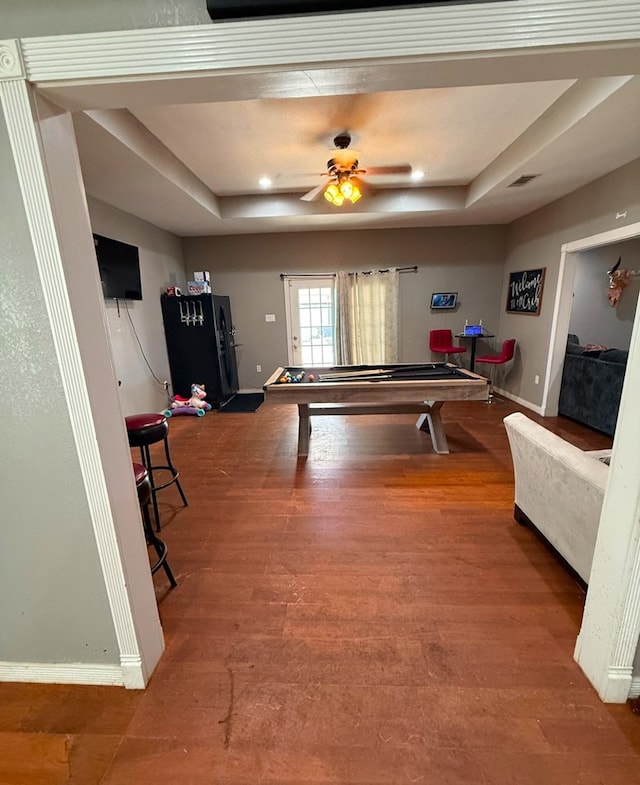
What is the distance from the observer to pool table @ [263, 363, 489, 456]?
2.86m

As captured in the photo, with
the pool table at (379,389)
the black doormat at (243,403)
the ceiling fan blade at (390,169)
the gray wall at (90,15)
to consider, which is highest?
the ceiling fan blade at (390,169)

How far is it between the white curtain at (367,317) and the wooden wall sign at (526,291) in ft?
5.56

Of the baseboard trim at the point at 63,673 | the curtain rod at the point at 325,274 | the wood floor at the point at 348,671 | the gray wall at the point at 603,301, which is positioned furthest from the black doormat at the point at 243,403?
the gray wall at the point at 603,301

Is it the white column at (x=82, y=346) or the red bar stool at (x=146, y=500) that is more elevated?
the white column at (x=82, y=346)

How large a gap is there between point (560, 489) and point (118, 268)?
4290mm

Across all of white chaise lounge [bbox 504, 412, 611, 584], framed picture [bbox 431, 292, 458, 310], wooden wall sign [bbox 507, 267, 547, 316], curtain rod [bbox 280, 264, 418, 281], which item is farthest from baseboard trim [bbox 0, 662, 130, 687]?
framed picture [bbox 431, 292, 458, 310]

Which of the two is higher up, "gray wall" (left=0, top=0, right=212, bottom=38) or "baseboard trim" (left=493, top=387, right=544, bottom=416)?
"gray wall" (left=0, top=0, right=212, bottom=38)

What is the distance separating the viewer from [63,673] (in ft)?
4.46

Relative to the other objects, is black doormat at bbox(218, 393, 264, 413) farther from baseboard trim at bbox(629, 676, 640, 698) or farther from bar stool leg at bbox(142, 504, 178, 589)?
baseboard trim at bbox(629, 676, 640, 698)

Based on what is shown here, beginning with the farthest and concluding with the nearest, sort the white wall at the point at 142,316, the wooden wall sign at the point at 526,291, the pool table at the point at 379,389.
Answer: the wooden wall sign at the point at 526,291, the white wall at the point at 142,316, the pool table at the point at 379,389

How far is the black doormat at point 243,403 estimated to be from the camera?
4.93 meters

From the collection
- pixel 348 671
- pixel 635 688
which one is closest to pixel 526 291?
pixel 635 688

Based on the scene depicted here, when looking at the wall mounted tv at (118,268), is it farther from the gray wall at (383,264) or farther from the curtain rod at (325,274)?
the curtain rod at (325,274)

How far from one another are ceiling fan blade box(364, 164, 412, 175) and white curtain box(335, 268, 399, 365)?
1.68 meters
